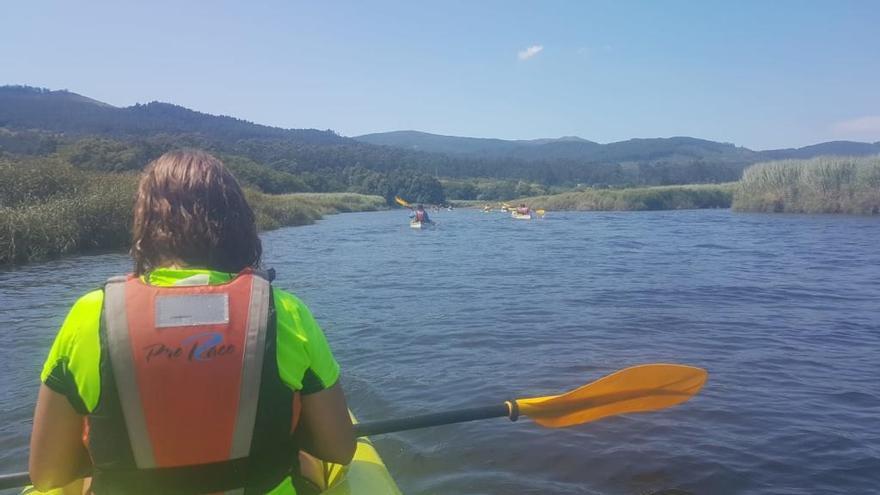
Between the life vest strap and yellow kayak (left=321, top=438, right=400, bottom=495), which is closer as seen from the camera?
the life vest strap

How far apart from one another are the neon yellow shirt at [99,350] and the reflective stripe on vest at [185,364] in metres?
0.06

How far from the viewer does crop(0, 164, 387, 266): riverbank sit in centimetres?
1595

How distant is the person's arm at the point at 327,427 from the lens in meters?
2.10

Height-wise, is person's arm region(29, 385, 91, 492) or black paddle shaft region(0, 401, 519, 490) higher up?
person's arm region(29, 385, 91, 492)

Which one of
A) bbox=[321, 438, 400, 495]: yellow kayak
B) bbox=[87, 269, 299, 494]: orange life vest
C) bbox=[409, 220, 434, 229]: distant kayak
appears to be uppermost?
bbox=[87, 269, 299, 494]: orange life vest

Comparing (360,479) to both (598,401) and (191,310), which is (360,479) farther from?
(598,401)

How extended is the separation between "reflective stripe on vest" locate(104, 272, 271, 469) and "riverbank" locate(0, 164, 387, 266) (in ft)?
53.9

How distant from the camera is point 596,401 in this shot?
167 inches

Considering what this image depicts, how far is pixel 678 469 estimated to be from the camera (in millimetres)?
4844

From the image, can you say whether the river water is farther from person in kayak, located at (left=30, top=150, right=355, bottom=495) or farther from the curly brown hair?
the curly brown hair

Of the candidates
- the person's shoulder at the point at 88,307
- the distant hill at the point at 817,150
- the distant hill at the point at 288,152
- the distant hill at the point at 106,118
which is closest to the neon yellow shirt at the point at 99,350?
the person's shoulder at the point at 88,307

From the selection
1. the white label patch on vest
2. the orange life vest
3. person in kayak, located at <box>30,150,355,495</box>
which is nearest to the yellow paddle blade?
person in kayak, located at <box>30,150,355,495</box>

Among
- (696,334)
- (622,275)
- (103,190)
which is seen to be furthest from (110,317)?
(103,190)

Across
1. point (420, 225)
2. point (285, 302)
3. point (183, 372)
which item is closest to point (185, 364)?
point (183, 372)
